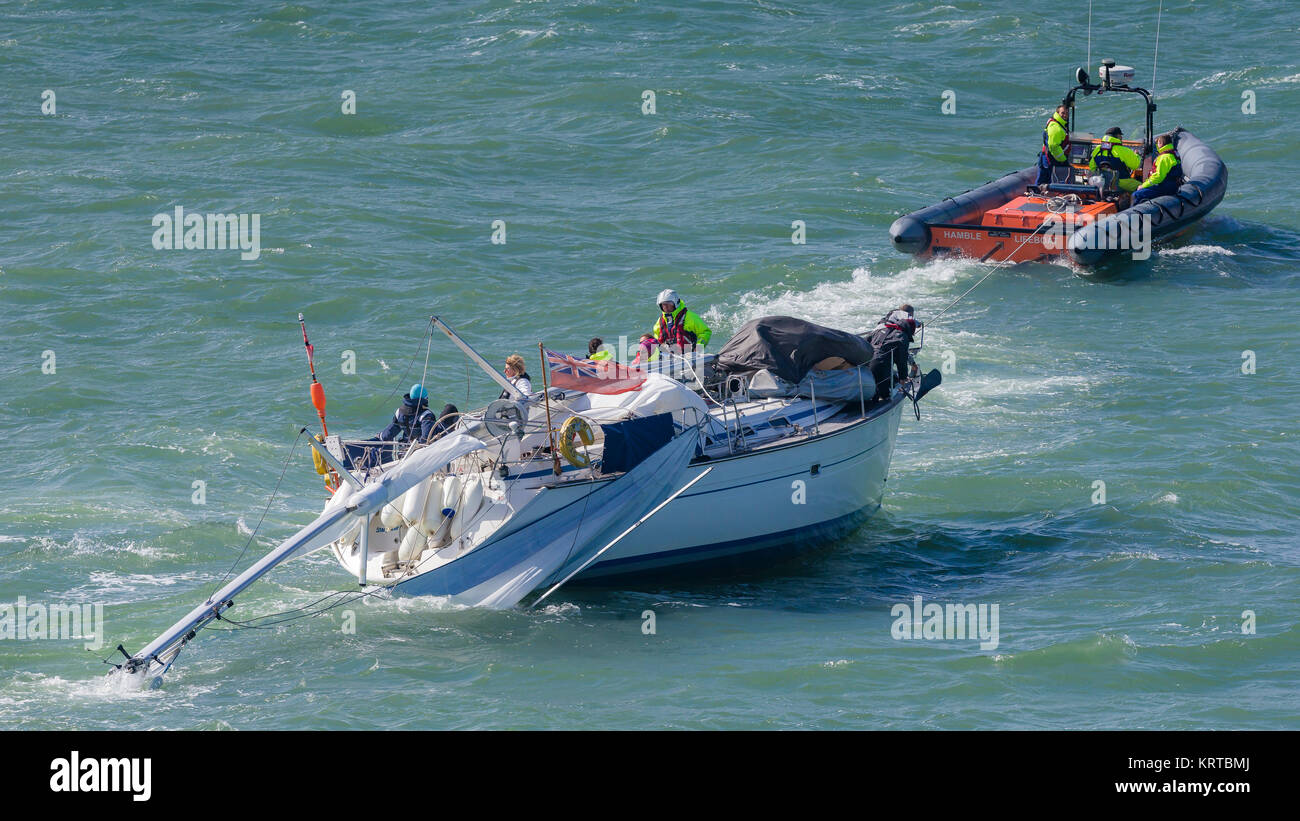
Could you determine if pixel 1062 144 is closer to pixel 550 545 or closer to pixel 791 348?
pixel 791 348

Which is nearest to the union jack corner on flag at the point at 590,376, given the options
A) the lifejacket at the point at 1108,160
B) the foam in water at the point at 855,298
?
the foam in water at the point at 855,298

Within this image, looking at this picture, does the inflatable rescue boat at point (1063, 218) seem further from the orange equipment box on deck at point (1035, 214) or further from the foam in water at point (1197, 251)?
the foam in water at point (1197, 251)

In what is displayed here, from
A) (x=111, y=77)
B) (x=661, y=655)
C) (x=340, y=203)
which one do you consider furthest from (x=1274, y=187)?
(x=111, y=77)

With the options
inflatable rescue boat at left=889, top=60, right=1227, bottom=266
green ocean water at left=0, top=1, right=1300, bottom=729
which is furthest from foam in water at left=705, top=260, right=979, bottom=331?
inflatable rescue boat at left=889, top=60, right=1227, bottom=266

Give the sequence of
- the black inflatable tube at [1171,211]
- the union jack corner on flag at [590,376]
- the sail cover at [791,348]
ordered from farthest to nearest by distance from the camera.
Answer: the black inflatable tube at [1171,211], the sail cover at [791,348], the union jack corner on flag at [590,376]

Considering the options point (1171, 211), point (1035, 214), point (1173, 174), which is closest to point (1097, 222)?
point (1035, 214)
